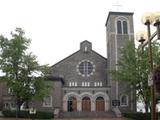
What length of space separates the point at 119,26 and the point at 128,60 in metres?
13.1

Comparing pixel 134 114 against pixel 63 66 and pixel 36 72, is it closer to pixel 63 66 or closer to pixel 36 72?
pixel 36 72

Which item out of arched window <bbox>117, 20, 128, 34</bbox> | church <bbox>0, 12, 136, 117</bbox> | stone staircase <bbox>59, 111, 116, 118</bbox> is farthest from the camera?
arched window <bbox>117, 20, 128, 34</bbox>

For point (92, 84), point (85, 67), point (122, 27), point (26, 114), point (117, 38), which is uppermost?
point (122, 27)

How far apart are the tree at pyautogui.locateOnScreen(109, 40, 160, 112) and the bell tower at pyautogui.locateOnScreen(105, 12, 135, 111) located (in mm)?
7373

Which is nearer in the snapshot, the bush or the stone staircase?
the bush

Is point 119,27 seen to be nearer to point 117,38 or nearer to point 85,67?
point 117,38

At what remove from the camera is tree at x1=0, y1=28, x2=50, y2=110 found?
156 ft

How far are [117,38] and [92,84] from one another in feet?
29.4

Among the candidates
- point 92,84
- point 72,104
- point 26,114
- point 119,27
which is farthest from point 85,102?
point 26,114

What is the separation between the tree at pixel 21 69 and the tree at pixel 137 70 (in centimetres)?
1115

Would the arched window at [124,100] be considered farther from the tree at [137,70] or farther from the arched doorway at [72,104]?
the arched doorway at [72,104]

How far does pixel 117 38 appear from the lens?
6178 cm

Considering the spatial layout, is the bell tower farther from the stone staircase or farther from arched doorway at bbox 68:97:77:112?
arched doorway at bbox 68:97:77:112

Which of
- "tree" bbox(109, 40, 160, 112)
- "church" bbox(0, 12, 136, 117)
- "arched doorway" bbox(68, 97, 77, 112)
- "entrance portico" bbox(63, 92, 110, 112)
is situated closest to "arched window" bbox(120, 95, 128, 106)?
"church" bbox(0, 12, 136, 117)
